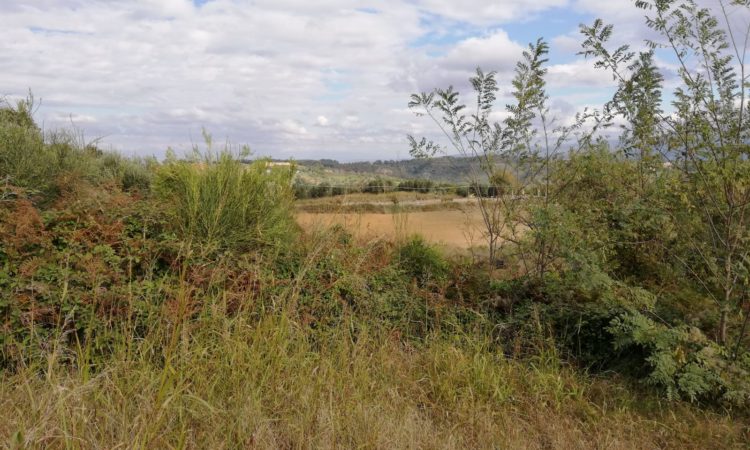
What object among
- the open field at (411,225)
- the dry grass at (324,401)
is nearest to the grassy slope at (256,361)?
the dry grass at (324,401)

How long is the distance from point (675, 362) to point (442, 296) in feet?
5.98

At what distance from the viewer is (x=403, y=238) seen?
6586 mm

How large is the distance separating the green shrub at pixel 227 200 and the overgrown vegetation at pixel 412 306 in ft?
0.09

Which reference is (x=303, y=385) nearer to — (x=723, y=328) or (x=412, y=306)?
(x=412, y=306)

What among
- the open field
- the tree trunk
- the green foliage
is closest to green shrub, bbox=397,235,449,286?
the open field

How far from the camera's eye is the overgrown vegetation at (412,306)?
3.09 metres

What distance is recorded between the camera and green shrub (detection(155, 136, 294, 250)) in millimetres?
5051

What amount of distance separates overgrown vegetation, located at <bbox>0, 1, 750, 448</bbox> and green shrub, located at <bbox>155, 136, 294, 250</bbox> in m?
0.03

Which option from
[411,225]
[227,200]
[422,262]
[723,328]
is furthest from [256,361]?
[411,225]

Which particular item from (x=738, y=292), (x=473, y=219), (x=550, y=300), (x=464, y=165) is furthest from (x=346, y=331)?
(x=473, y=219)

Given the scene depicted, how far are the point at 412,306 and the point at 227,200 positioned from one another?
2049mm

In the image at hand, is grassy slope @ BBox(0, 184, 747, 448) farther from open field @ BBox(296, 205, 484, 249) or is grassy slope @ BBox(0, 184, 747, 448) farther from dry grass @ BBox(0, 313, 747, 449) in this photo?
open field @ BBox(296, 205, 484, 249)

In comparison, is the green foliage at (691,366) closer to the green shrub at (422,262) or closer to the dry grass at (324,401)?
the dry grass at (324,401)

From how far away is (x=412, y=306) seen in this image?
478 cm
